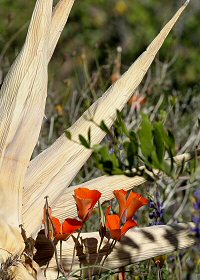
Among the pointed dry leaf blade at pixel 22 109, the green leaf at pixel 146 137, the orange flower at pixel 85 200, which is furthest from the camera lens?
the pointed dry leaf blade at pixel 22 109

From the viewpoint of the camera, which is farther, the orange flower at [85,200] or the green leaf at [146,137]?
the orange flower at [85,200]

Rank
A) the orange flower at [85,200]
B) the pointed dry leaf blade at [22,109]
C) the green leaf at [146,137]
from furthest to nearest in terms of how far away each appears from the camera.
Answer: the pointed dry leaf blade at [22,109] < the orange flower at [85,200] < the green leaf at [146,137]

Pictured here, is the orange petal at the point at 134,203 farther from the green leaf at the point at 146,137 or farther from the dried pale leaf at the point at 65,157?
A: the green leaf at the point at 146,137

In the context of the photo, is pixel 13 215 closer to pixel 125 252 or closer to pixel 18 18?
pixel 125 252

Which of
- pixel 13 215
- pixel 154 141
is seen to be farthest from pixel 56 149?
pixel 154 141

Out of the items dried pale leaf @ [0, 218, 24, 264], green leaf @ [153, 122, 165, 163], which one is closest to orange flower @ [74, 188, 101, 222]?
dried pale leaf @ [0, 218, 24, 264]

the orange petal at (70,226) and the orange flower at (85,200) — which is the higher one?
the orange flower at (85,200)

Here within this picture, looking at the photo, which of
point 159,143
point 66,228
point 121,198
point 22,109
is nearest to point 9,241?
point 66,228

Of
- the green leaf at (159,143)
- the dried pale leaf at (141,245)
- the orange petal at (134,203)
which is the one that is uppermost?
the green leaf at (159,143)

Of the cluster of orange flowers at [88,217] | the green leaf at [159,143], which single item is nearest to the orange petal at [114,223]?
the cluster of orange flowers at [88,217]
